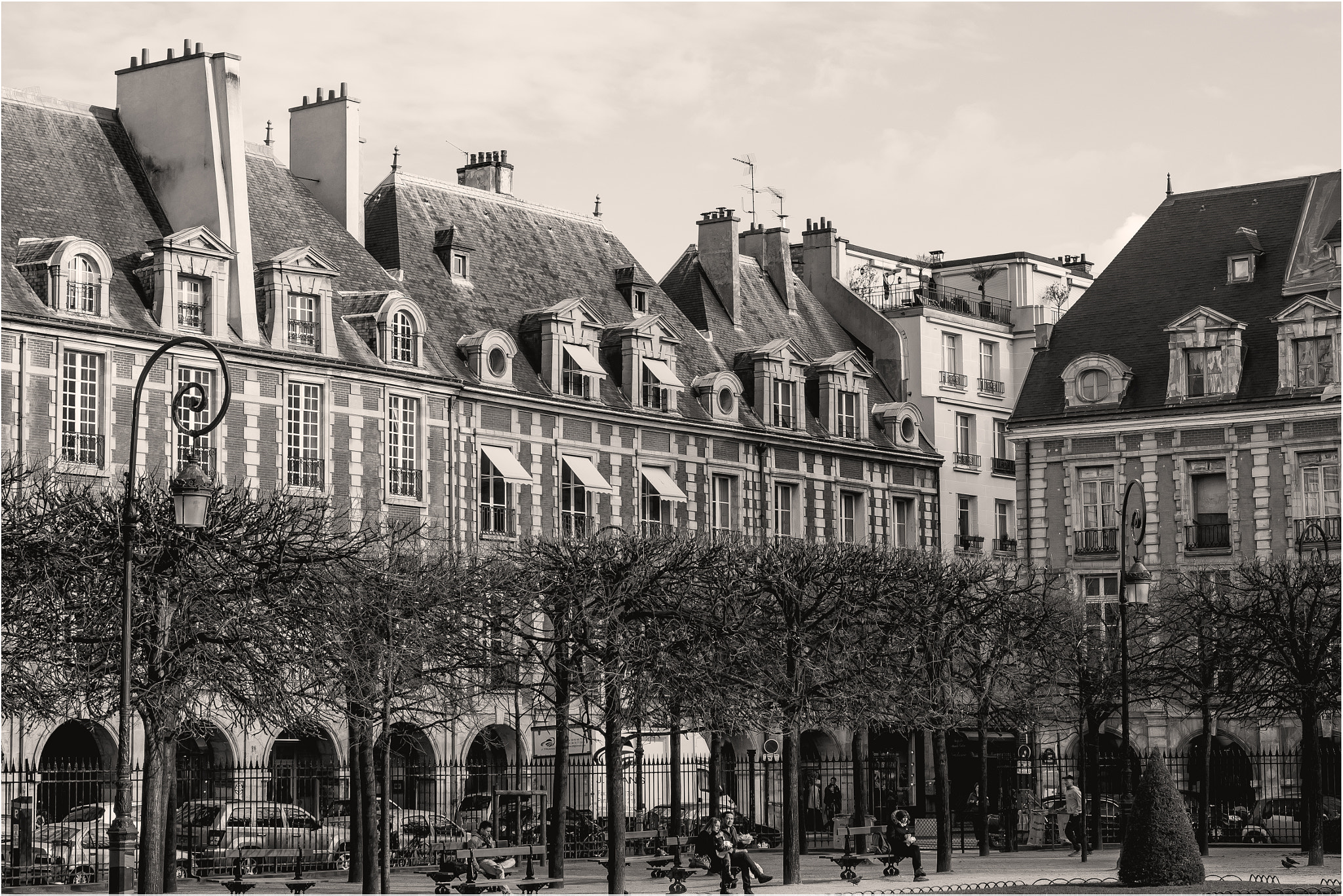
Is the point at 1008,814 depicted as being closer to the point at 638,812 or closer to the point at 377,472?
the point at 638,812

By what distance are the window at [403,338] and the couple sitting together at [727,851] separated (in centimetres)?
1614

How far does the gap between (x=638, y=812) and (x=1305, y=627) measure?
37.9 ft

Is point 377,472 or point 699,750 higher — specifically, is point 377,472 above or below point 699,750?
above

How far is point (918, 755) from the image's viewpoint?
178 ft

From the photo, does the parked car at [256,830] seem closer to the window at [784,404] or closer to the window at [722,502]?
the window at [722,502]

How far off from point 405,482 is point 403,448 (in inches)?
27.9

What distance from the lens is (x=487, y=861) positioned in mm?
27469

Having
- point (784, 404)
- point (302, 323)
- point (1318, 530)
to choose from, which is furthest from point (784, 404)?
point (302, 323)

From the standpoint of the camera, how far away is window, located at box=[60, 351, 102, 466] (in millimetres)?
37125

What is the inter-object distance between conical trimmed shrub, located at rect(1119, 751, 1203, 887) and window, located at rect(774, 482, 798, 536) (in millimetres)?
25961

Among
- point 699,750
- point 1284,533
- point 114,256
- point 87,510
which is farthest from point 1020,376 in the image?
point 87,510

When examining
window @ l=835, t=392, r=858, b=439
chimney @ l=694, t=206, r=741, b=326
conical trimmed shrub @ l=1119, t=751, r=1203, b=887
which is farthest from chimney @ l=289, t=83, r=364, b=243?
conical trimmed shrub @ l=1119, t=751, r=1203, b=887

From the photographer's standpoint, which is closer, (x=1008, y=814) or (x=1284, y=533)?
(x=1008, y=814)

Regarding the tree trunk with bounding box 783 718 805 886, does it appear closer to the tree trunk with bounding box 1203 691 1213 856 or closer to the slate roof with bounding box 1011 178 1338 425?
the tree trunk with bounding box 1203 691 1213 856
